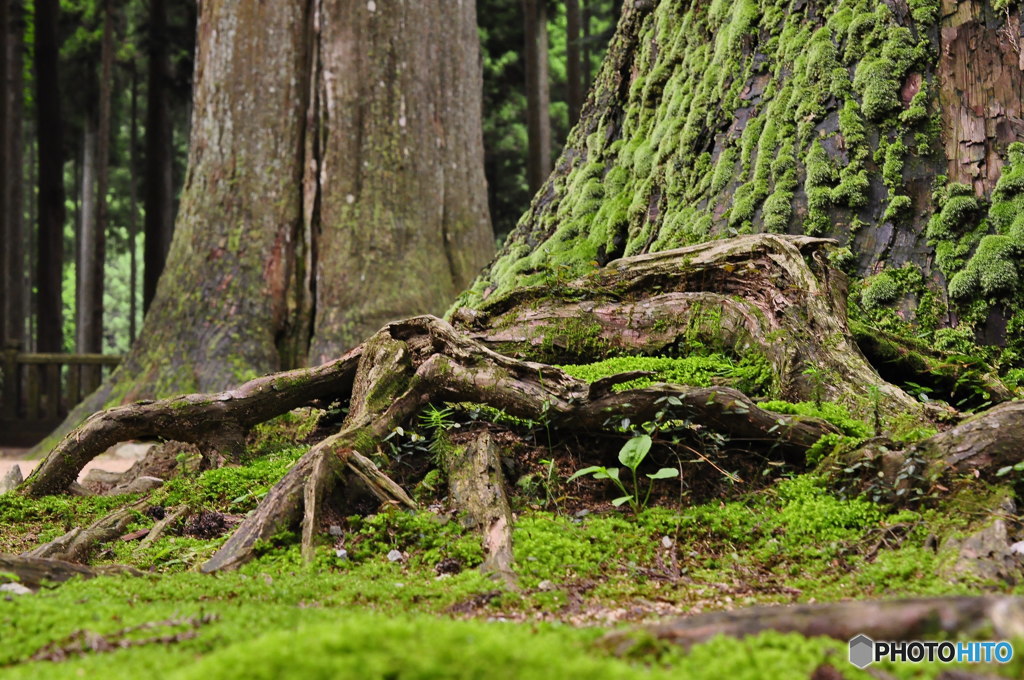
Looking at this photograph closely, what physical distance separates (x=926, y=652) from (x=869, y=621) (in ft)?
0.38

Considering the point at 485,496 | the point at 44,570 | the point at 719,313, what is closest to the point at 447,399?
the point at 485,496

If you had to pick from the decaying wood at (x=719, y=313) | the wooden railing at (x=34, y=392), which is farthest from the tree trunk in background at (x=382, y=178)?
the wooden railing at (x=34, y=392)

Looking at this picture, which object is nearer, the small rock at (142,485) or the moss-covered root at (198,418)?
the moss-covered root at (198,418)

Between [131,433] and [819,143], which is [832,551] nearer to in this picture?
[819,143]

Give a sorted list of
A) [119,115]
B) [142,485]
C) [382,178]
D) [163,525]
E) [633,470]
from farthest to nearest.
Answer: [119,115], [382,178], [142,485], [163,525], [633,470]

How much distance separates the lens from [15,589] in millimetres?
2633

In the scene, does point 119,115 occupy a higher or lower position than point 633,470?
higher

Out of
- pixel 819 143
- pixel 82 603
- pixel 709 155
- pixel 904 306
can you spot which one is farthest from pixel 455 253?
pixel 82 603

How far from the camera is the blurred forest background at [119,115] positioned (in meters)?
18.3

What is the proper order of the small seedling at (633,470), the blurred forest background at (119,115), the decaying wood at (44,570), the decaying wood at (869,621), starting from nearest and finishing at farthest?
the decaying wood at (869,621) < the decaying wood at (44,570) < the small seedling at (633,470) < the blurred forest background at (119,115)

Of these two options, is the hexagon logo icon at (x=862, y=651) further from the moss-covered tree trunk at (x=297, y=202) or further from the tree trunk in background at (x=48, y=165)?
the tree trunk in background at (x=48, y=165)

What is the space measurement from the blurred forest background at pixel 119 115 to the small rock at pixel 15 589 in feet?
47.5

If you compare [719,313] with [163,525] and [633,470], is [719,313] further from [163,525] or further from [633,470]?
[163,525]

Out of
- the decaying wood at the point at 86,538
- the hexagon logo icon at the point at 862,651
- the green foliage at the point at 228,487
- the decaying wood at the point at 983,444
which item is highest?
the decaying wood at the point at 983,444
